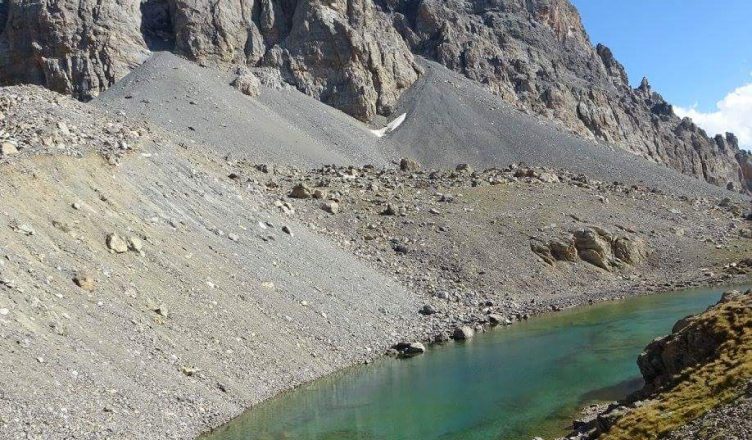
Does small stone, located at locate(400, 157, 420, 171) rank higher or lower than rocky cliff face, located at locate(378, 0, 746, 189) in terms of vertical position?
lower

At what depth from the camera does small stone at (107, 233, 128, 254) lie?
31500 mm

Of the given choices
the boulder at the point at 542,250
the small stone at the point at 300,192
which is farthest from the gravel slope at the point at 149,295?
the boulder at the point at 542,250

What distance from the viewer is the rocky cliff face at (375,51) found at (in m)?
99.7

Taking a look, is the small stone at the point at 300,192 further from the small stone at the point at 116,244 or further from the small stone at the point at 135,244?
the small stone at the point at 116,244

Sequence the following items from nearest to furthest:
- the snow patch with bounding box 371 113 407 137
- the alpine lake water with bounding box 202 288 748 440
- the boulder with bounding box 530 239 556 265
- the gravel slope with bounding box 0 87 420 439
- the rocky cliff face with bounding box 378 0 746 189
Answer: the gravel slope with bounding box 0 87 420 439 → the alpine lake water with bounding box 202 288 748 440 → the boulder with bounding box 530 239 556 265 → the snow patch with bounding box 371 113 407 137 → the rocky cliff face with bounding box 378 0 746 189

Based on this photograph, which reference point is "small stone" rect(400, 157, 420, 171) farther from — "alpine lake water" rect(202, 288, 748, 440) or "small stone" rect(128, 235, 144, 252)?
"small stone" rect(128, 235, 144, 252)

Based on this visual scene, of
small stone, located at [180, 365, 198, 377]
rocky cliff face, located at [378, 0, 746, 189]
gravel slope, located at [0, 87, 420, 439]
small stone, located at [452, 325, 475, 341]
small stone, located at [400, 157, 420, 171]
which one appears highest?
rocky cliff face, located at [378, 0, 746, 189]

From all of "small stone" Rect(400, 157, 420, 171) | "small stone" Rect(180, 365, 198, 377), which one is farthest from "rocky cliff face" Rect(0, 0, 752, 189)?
"small stone" Rect(180, 365, 198, 377)

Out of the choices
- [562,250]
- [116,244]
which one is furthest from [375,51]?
[116,244]

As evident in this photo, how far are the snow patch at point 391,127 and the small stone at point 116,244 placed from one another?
76.3 metres

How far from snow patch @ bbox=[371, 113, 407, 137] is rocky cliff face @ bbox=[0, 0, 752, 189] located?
11.6ft

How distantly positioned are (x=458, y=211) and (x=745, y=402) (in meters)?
49.0

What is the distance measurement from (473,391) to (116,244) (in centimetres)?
1726

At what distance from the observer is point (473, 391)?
30.4 meters
